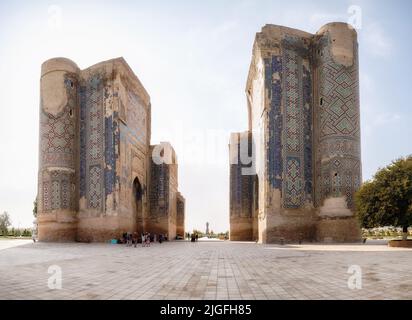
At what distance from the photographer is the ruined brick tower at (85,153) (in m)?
20.8

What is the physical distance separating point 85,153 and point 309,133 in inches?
541

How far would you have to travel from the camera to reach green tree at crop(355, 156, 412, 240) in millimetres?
14352

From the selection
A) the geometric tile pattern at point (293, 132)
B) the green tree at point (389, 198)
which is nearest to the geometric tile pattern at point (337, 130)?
the geometric tile pattern at point (293, 132)

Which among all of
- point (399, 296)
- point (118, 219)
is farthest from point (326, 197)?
point (399, 296)

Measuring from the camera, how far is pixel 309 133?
66.9 ft

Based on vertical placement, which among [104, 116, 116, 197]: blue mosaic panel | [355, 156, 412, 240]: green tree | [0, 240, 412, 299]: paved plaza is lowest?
[0, 240, 412, 299]: paved plaza

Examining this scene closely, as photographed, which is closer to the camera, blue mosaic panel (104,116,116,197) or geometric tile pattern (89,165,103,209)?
blue mosaic panel (104,116,116,197)

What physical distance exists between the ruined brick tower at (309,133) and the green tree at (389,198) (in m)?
3.29

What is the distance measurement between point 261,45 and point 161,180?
43.7 ft

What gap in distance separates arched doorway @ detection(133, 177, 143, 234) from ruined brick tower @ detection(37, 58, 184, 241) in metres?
1.62

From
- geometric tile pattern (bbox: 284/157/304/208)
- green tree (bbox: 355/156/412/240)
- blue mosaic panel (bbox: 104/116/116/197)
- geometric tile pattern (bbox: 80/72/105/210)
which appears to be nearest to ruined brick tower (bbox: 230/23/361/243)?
geometric tile pattern (bbox: 284/157/304/208)

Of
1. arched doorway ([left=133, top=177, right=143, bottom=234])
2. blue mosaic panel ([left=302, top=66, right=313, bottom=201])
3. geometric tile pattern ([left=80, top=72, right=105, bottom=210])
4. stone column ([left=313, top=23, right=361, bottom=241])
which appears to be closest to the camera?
stone column ([left=313, top=23, right=361, bottom=241])

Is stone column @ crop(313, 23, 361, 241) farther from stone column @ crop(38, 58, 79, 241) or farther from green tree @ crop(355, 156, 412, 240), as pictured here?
stone column @ crop(38, 58, 79, 241)

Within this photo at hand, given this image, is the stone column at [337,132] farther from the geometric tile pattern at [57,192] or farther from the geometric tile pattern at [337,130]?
the geometric tile pattern at [57,192]
